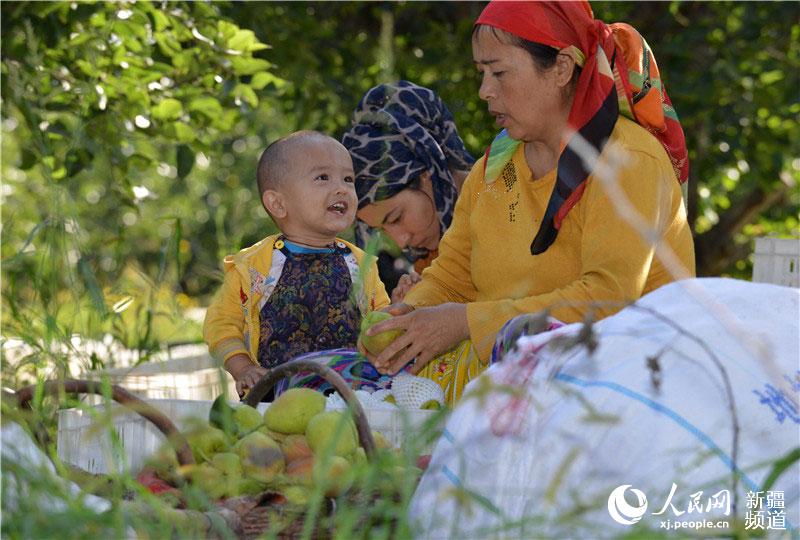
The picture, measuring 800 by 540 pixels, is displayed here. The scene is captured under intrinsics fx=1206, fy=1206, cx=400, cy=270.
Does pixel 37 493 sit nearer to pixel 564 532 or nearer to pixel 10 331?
pixel 564 532

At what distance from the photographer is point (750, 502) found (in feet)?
5.74

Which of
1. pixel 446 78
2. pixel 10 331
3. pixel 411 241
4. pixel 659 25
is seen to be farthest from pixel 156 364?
pixel 659 25

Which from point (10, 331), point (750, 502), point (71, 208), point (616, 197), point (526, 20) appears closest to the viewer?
point (616, 197)

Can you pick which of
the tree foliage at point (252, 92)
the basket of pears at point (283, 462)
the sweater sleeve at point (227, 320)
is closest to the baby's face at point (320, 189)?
the sweater sleeve at point (227, 320)

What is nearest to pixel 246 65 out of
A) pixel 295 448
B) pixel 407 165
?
pixel 407 165

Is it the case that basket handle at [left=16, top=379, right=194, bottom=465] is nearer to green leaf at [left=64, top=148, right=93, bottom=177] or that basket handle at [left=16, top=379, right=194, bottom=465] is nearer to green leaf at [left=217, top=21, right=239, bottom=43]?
green leaf at [left=64, top=148, right=93, bottom=177]

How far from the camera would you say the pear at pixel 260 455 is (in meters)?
1.90

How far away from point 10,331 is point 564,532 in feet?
8.67

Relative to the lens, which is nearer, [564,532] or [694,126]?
[564,532]

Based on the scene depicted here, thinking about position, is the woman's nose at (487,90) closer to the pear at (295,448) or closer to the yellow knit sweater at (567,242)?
the yellow knit sweater at (567,242)

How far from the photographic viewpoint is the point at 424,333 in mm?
2840

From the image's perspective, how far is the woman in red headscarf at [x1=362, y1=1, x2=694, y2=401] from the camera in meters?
2.69

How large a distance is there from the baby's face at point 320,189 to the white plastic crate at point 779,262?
1.32 m

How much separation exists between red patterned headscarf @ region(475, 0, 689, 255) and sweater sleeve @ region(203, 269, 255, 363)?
93 cm
